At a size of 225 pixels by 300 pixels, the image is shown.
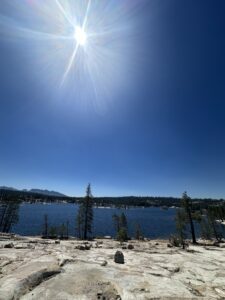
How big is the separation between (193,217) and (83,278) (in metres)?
42.0

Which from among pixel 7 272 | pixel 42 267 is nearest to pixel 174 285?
pixel 42 267

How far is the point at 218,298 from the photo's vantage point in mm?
9297

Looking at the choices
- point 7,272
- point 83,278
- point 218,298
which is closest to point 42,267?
point 7,272

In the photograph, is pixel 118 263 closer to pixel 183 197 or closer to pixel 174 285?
pixel 174 285

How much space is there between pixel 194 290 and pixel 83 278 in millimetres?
5945

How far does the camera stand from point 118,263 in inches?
572

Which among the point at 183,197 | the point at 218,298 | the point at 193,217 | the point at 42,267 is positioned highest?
the point at 183,197

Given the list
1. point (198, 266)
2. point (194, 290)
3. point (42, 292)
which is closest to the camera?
point (42, 292)

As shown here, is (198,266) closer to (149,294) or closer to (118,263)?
(118,263)

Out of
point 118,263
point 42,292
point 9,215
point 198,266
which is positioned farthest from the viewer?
point 9,215

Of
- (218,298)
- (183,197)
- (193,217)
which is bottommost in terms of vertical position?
(218,298)

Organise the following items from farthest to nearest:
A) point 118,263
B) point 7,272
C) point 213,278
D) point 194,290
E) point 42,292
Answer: point 118,263 < point 213,278 < point 7,272 < point 194,290 < point 42,292

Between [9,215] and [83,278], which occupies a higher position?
[9,215]

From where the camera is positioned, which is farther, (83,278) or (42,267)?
(42,267)
